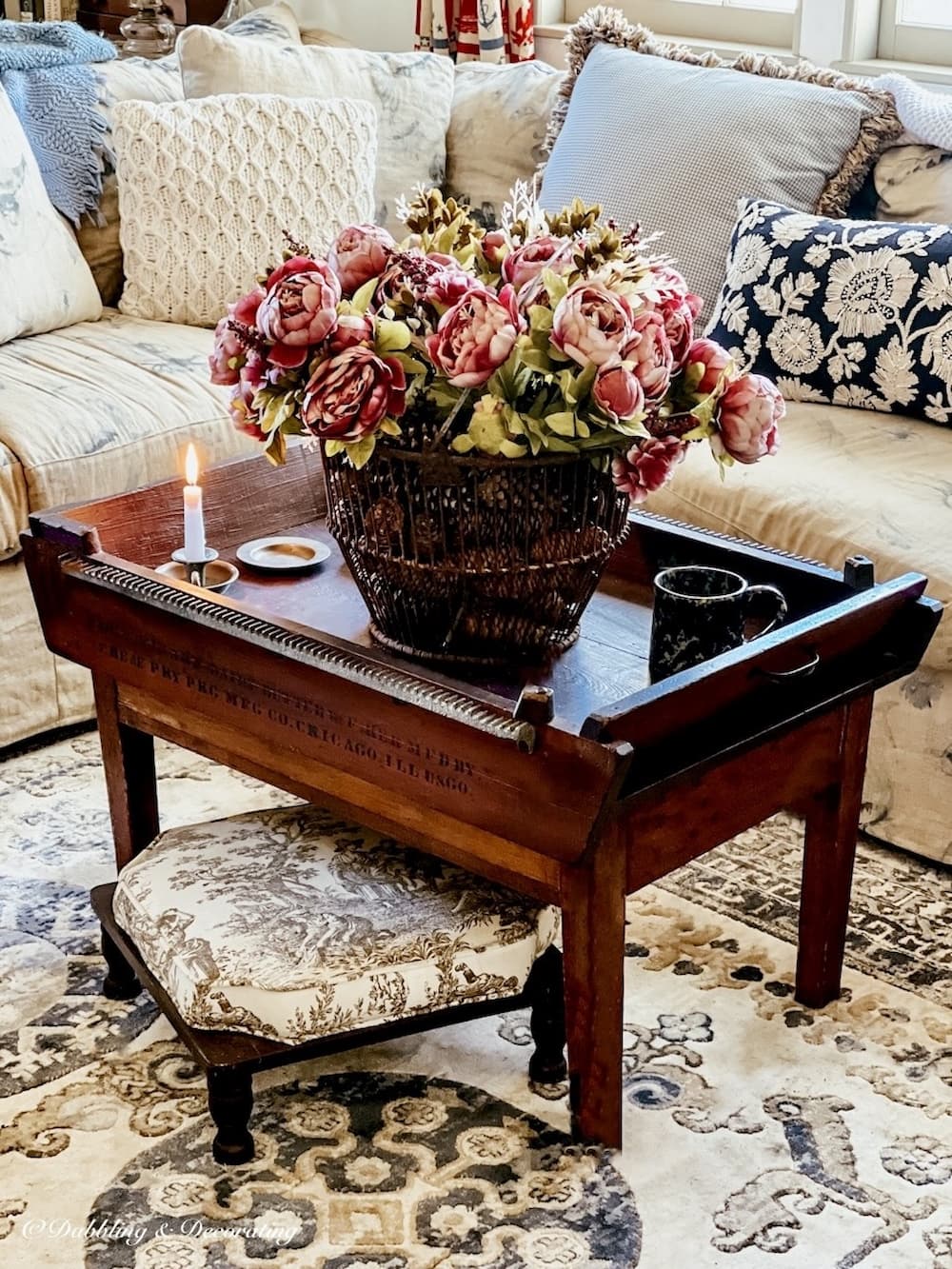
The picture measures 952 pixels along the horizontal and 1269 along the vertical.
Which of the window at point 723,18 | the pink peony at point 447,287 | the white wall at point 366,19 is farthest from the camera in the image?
the white wall at point 366,19

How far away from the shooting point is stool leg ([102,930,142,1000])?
1948mm

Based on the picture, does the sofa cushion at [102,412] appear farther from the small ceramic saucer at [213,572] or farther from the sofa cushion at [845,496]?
the sofa cushion at [845,496]

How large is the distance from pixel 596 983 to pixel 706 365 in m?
0.63

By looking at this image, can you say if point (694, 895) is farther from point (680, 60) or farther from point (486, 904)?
point (680, 60)

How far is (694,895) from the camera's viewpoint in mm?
2201

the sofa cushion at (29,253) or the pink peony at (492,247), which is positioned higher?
the pink peony at (492,247)

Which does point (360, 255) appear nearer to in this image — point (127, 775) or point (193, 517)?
point (193, 517)

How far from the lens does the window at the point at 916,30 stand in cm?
334

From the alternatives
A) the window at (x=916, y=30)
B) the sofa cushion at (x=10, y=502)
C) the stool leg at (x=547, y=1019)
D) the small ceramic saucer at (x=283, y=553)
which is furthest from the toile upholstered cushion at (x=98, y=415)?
the window at (x=916, y=30)

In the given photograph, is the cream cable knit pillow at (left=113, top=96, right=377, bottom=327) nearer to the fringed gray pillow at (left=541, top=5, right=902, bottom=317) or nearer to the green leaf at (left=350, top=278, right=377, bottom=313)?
the fringed gray pillow at (left=541, top=5, right=902, bottom=317)

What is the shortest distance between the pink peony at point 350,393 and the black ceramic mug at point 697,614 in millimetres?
357

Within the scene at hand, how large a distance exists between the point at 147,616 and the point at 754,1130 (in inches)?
34.0

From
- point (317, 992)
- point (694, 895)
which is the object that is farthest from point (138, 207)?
point (317, 992)

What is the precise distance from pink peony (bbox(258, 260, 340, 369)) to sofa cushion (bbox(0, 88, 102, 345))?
4.70ft
